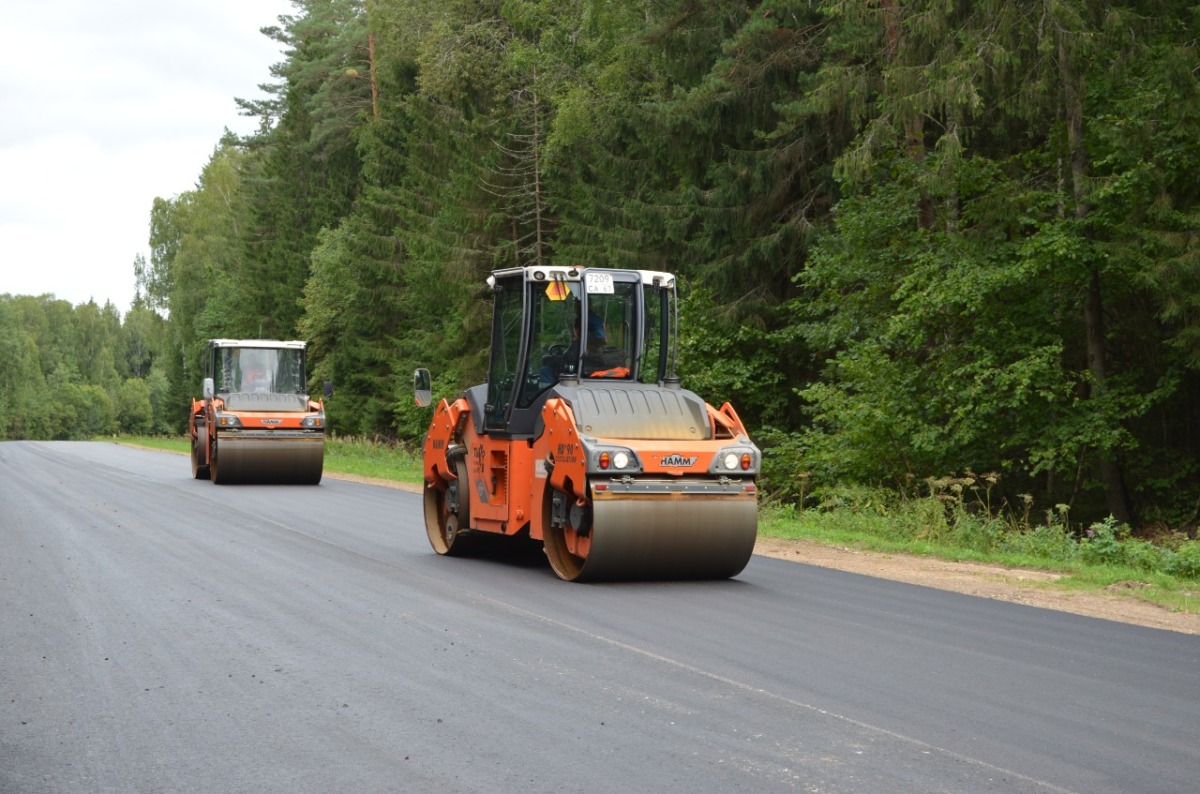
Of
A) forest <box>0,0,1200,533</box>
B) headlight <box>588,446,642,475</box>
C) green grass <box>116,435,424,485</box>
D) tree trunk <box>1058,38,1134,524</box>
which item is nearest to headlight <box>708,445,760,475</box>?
headlight <box>588,446,642,475</box>

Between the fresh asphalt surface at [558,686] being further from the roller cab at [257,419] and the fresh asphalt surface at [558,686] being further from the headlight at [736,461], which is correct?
the roller cab at [257,419]

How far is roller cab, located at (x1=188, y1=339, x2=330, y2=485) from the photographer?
79.9 ft

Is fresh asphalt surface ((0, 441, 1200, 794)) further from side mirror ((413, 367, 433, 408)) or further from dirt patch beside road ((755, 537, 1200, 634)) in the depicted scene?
side mirror ((413, 367, 433, 408))

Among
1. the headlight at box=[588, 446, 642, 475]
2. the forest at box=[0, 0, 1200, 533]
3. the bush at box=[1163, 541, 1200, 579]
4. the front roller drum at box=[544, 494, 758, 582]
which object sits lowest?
the bush at box=[1163, 541, 1200, 579]

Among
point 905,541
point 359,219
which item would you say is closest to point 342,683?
point 905,541

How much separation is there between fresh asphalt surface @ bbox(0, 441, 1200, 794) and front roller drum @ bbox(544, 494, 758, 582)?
Answer: 236 millimetres

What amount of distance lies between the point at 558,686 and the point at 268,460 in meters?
18.6

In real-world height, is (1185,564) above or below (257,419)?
below

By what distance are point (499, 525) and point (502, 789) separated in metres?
7.12

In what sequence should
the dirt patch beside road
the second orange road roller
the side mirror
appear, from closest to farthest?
1. the dirt patch beside road
2. the second orange road roller
3. the side mirror

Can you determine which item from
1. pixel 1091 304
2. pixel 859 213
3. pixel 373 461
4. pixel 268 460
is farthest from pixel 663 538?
pixel 373 461

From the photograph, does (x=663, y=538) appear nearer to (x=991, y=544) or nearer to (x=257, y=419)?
(x=991, y=544)

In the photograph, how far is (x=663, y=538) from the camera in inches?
414

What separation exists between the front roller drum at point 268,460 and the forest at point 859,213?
7.28m
